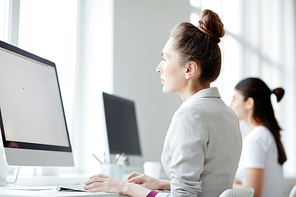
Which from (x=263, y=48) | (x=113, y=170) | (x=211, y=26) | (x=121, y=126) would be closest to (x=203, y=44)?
(x=211, y=26)

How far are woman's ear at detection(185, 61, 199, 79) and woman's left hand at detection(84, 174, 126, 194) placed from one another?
451 millimetres

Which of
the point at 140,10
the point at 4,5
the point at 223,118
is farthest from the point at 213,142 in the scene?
the point at 140,10

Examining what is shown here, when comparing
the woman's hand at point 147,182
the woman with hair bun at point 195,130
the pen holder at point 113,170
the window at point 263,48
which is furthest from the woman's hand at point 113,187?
the window at point 263,48

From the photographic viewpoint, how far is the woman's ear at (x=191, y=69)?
1255 millimetres

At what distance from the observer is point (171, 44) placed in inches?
51.8

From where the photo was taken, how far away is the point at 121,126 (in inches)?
79.2

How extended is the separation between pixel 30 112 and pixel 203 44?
0.67 m

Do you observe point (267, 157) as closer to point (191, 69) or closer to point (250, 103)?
point (250, 103)

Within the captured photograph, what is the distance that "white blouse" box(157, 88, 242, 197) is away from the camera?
106 centimetres

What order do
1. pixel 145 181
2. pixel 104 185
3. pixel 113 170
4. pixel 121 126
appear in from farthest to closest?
pixel 121 126, pixel 113 170, pixel 145 181, pixel 104 185

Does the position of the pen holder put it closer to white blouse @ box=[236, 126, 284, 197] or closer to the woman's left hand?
the woman's left hand

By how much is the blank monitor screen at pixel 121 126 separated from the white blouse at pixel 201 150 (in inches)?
29.7

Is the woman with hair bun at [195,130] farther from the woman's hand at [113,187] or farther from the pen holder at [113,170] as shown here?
the pen holder at [113,170]

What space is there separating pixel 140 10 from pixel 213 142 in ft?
5.25
